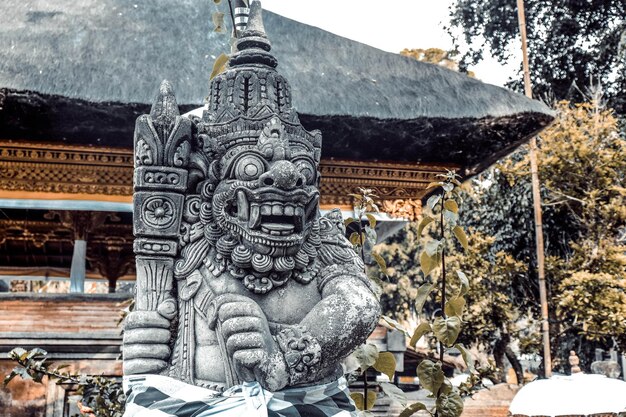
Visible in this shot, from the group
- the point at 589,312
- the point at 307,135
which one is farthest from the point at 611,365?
the point at 307,135

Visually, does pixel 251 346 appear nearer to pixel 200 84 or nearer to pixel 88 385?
pixel 88 385

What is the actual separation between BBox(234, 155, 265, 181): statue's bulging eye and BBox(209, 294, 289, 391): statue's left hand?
513 millimetres

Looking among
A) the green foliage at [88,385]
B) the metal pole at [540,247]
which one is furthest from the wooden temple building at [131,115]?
the metal pole at [540,247]

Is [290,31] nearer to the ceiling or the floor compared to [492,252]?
nearer to the ceiling

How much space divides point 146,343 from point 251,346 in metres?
0.46

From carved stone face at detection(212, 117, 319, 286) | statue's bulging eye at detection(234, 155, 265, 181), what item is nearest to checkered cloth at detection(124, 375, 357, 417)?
carved stone face at detection(212, 117, 319, 286)

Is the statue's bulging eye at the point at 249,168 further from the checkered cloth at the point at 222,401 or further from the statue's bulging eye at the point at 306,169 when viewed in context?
the checkered cloth at the point at 222,401

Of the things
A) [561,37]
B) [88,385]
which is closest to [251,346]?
[88,385]

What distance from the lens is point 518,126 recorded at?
805 centimetres

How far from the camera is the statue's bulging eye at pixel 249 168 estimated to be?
2.83 m

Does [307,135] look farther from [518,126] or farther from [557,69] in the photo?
[557,69]

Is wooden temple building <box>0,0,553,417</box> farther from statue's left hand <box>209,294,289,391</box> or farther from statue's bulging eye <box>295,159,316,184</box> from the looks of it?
statue's left hand <box>209,294,289,391</box>

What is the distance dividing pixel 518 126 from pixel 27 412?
6.04 meters

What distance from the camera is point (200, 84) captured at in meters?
7.19
